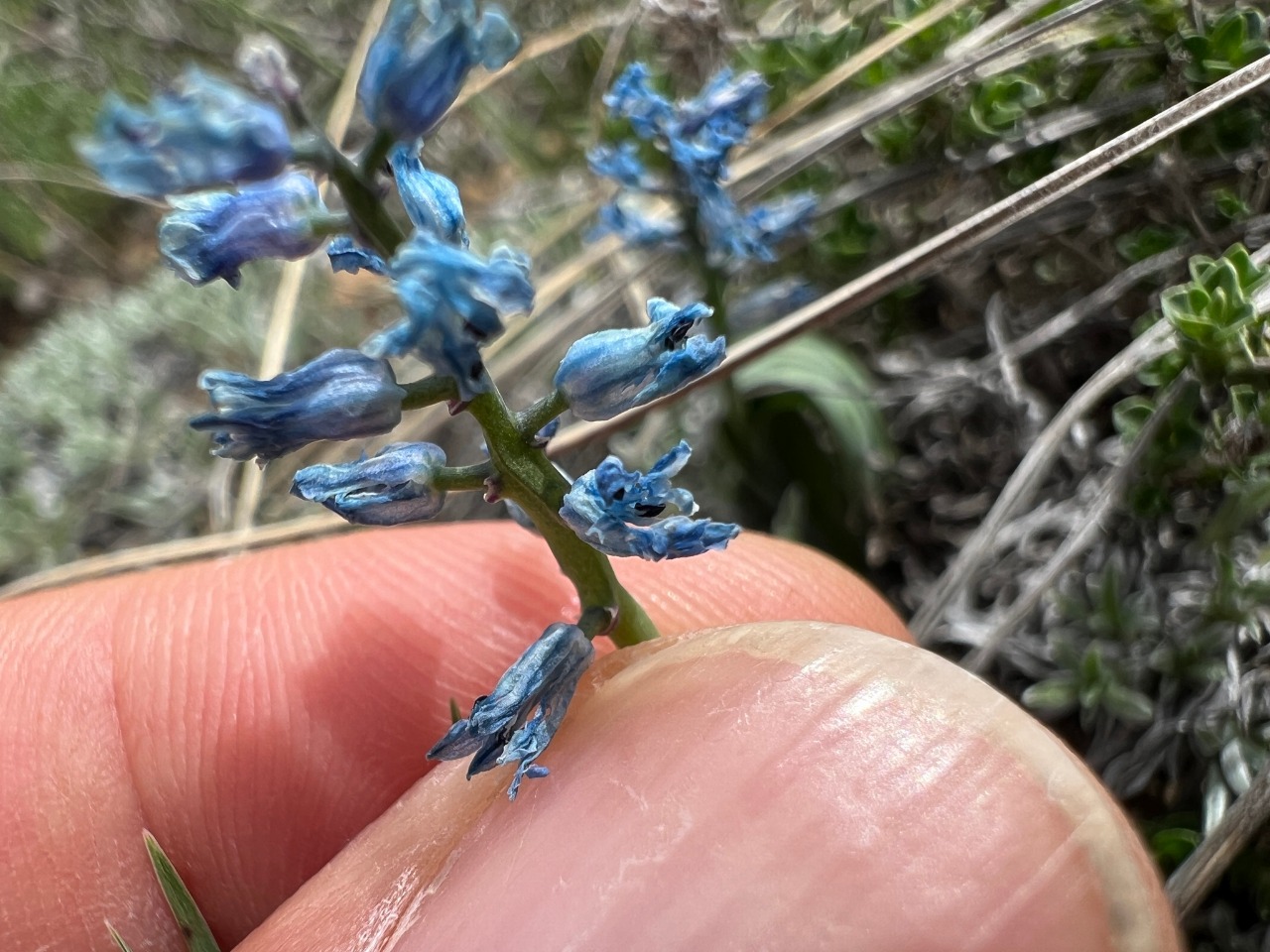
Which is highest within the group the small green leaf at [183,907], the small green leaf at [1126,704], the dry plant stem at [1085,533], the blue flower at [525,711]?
the blue flower at [525,711]

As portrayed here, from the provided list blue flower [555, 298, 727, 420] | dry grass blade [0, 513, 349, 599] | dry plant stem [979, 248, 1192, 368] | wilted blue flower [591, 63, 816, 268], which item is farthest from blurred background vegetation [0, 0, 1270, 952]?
blue flower [555, 298, 727, 420]

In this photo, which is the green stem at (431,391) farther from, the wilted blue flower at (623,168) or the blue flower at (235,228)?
the wilted blue flower at (623,168)

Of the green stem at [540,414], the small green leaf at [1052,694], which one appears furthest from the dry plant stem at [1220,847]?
the green stem at [540,414]

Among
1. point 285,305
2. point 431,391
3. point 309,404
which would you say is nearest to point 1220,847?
point 431,391

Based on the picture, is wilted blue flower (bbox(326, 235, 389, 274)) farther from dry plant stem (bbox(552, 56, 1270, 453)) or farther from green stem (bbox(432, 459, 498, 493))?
dry plant stem (bbox(552, 56, 1270, 453))

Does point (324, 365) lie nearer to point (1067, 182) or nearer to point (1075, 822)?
point (1075, 822)

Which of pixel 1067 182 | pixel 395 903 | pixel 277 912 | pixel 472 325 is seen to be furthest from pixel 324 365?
pixel 1067 182

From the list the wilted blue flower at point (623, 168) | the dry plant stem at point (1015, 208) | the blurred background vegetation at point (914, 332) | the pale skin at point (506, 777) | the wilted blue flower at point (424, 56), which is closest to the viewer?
the wilted blue flower at point (424, 56)
